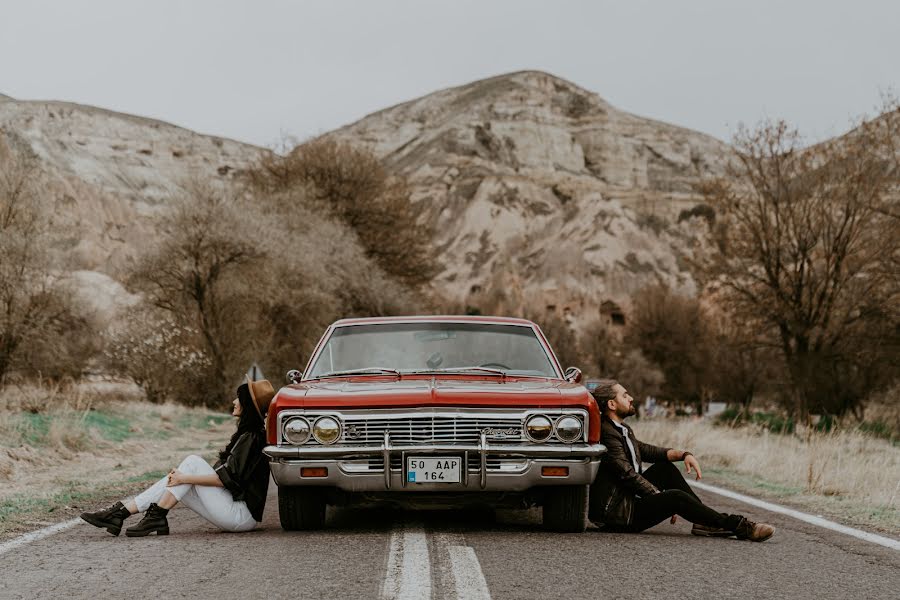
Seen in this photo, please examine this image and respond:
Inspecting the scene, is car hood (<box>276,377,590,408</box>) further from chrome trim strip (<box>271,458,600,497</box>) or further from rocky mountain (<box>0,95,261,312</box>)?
rocky mountain (<box>0,95,261,312</box>)

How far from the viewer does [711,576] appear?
19.7 ft

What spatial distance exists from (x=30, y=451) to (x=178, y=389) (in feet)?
67.5

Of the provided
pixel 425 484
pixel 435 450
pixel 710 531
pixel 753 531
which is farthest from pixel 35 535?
pixel 753 531

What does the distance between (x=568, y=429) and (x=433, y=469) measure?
3.24ft

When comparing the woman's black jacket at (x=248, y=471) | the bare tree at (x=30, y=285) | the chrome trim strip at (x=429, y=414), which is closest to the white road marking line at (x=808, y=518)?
the chrome trim strip at (x=429, y=414)

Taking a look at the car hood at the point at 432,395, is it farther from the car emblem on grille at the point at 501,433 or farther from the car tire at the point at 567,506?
the car tire at the point at 567,506

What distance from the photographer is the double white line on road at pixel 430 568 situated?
5305 millimetres

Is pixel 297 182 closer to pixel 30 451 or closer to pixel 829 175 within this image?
pixel 829 175

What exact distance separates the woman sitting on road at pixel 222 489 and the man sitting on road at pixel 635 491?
255cm

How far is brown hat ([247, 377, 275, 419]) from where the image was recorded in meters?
7.82

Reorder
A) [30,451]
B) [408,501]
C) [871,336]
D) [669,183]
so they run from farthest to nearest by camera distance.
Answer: [669,183] → [871,336] → [30,451] → [408,501]

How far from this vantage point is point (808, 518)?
9.29 meters

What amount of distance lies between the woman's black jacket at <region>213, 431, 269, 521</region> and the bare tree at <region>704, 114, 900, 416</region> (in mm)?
28405

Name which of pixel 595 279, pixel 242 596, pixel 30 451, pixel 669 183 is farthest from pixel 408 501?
pixel 669 183
